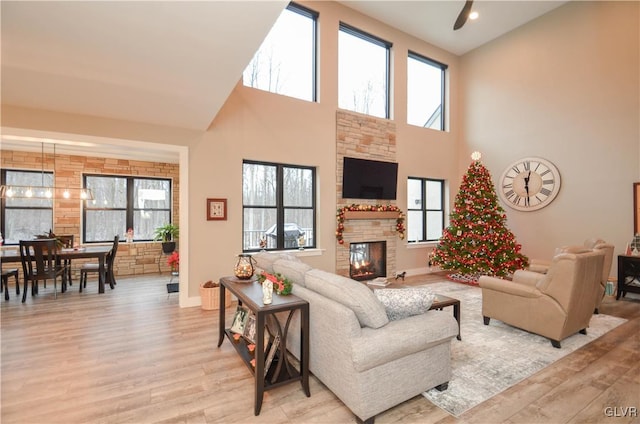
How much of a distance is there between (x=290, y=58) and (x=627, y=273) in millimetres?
6683

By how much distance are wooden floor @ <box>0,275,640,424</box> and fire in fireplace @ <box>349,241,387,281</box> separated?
324cm

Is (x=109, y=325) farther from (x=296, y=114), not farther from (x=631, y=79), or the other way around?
(x=631, y=79)

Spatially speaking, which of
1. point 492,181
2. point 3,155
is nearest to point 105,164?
point 3,155

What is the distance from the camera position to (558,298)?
3.09 m

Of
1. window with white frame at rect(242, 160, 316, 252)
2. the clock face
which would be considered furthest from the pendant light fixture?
the clock face

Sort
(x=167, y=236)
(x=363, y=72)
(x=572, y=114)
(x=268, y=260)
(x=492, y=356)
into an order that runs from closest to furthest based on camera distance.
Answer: (x=492, y=356) → (x=268, y=260) → (x=572, y=114) → (x=363, y=72) → (x=167, y=236)

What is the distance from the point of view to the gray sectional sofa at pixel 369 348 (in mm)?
1934

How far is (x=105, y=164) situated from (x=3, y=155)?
5.23ft

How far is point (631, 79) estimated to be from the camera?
521 cm

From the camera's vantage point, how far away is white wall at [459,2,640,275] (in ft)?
17.2

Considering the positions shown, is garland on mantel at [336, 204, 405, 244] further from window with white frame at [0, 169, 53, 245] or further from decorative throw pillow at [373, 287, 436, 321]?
window with white frame at [0, 169, 53, 245]

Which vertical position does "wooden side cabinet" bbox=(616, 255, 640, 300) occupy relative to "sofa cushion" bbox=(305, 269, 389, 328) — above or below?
below

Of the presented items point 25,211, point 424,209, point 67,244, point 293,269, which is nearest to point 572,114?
point 424,209

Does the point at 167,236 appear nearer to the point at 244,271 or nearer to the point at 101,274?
the point at 101,274
